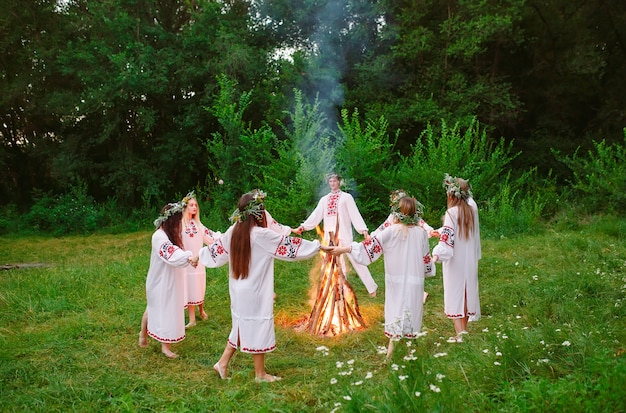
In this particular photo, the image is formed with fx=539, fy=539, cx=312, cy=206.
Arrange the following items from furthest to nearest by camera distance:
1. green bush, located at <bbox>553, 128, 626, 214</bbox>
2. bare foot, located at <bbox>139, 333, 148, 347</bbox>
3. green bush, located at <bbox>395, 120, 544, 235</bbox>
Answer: green bush, located at <bbox>395, 120, 544, 235</bbox> → green bush, located at <bbox>553, 128, 626, 214</bbox> → bare foot, located at <bbox>139, 333, 148, 347</bbox>

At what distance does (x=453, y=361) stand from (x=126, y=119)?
14.5 meters

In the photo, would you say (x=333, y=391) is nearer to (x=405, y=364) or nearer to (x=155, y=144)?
(x=405, y=364)

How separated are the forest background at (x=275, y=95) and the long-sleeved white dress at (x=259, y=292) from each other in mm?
7914

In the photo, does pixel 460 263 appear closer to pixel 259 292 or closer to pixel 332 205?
pixel 259 292

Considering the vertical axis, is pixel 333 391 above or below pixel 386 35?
below

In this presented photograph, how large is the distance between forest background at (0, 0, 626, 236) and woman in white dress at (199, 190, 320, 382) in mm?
7892

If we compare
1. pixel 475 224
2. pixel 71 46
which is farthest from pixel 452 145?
pixel 71 46

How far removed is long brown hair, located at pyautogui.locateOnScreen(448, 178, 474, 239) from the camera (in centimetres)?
578

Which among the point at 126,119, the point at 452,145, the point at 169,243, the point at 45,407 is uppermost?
the point at 126,119

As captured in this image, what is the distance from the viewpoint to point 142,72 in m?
14.8

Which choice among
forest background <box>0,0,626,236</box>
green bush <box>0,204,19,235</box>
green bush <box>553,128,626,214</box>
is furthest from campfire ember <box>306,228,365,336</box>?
green bush <box>0,204,19,235</box>

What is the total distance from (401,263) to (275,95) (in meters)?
10.7

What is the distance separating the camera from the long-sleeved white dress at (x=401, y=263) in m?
5.24

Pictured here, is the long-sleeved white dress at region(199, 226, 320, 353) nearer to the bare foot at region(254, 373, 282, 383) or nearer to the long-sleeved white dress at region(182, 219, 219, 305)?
the bare foot at region(254, 373, 282, 383)
